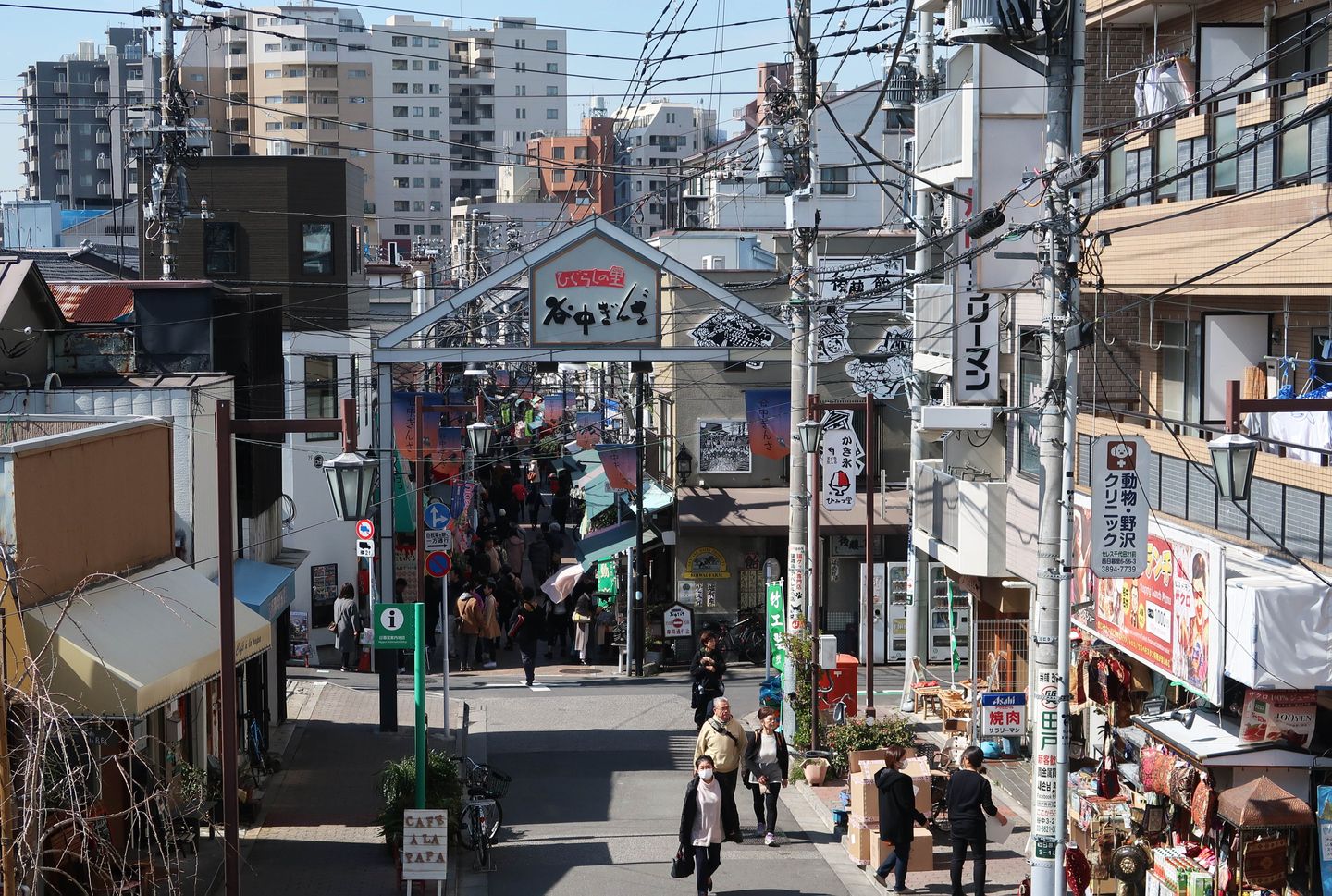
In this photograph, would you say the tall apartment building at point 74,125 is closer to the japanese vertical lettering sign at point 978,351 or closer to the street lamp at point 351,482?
the japanese vertical lettering sign at point 978,351

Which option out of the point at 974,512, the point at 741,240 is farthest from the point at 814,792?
the point at 741,240

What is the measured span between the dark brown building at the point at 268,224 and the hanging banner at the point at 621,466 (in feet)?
45.2

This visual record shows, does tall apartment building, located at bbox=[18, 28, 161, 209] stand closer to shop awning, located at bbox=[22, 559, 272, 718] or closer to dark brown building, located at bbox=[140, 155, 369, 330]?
dark brown building, located at bbox=[140, 155, 369, 330]

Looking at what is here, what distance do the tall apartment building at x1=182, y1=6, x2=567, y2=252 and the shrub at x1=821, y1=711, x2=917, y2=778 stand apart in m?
79.4

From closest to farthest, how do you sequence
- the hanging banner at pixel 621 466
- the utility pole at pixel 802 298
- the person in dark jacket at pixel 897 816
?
the person in dark jacket at pixel 897 816 → the utility pole at pixel 802 298 → the hanging banner at pixel 621 466

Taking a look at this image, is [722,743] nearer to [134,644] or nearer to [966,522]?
[134,644]

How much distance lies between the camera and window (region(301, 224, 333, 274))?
1582 inches

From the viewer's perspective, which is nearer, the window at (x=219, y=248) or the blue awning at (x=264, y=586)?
the blue awning at (x=264, y=586)

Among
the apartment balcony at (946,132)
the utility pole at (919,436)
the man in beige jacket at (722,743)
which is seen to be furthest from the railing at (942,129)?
the man in beige jacket at (722,743)

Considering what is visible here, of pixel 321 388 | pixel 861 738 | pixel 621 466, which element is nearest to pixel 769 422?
pixel 621 466

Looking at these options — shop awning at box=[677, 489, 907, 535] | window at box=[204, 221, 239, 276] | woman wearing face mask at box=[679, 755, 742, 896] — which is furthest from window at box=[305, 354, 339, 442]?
woman wearing face mask at box=[679, 755, 742, 896]

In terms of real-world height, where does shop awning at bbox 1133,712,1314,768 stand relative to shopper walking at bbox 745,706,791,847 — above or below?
above

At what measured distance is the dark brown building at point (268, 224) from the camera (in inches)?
1580

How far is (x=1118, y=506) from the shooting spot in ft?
44.5
